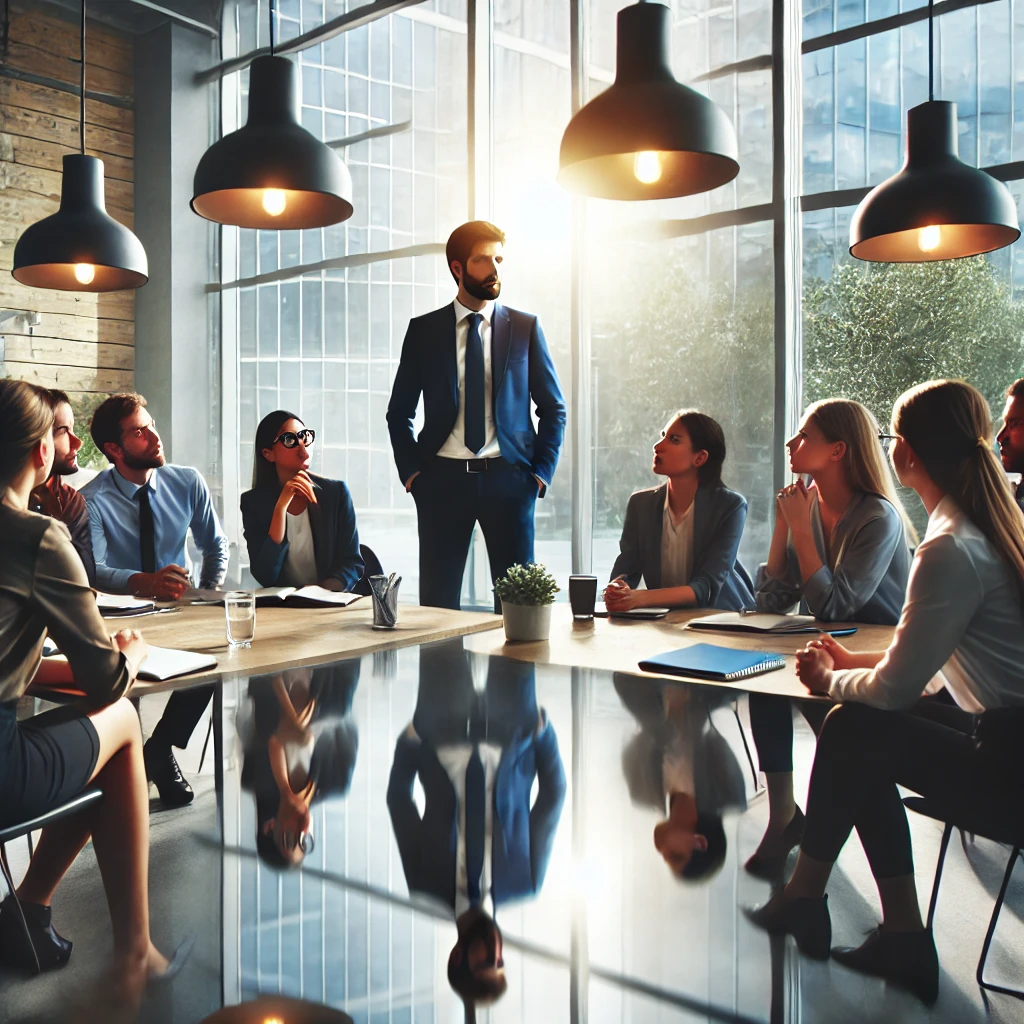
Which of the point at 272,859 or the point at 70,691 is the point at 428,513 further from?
the point at 70,691

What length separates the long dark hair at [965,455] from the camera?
164 cm

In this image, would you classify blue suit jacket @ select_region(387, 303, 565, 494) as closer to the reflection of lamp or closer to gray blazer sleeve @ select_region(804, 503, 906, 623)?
gray blazer sleeve @ select_region(804, 503, 906, 623)

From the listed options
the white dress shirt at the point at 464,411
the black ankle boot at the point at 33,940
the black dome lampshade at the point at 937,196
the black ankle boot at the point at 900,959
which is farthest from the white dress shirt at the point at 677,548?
the black ankle boot at the point at 33,940

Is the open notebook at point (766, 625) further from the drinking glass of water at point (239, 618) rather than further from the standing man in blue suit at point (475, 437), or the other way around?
the standing man in blue suit at point (475, 437)

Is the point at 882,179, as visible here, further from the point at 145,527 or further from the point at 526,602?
the point at 145,527

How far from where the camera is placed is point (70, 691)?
1.73 metres

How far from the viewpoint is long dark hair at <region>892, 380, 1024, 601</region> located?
1.64 m

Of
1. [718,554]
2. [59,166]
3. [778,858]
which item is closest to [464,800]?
[778,858]

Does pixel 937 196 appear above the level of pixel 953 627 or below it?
above

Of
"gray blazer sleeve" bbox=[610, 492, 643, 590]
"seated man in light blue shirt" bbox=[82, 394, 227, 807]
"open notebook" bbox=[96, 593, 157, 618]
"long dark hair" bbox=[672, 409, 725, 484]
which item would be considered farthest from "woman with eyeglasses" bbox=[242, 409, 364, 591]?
"long dark hair" bbox=[672, 409, 725, 484]

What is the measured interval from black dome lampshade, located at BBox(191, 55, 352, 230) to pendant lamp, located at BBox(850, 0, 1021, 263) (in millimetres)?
1410

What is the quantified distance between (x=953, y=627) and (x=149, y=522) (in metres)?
2.62

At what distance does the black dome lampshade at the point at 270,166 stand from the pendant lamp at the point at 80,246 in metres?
0.65

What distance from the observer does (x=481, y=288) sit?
337cm
